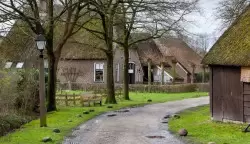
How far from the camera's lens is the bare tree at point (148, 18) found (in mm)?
34594

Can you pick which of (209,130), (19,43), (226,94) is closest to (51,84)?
(19,43)

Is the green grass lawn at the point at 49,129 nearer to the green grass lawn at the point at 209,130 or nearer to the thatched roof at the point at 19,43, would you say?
the green grass lawn at the point at 209,130

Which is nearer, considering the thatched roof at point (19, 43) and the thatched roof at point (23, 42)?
the thatched roof at point (23, 42)

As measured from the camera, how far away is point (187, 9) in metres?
37.4

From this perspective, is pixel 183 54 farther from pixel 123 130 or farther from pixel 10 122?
pixel 10 122

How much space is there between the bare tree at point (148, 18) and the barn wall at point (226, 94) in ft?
33.4

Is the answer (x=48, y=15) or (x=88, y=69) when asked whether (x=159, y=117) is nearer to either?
(x=48, y=15)

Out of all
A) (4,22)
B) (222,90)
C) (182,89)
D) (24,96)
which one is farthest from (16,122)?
(182,89)

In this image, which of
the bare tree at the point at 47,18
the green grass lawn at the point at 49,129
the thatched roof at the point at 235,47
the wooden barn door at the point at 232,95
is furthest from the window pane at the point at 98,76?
the wooden barn door at the point at 232,95

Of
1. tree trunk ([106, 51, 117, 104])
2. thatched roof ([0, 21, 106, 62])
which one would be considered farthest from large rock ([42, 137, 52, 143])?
tree trunk ([106, 51, 117, 104])

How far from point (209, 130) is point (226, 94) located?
11.4 feet

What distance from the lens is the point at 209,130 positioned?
21750mm

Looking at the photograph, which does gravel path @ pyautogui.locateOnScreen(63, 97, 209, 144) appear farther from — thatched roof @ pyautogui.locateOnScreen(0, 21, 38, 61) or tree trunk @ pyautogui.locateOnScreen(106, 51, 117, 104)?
tree trunk @ pyautogui.locateOnScreen(106, 51, 117, 104)

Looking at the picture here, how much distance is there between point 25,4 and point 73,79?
3454cm
